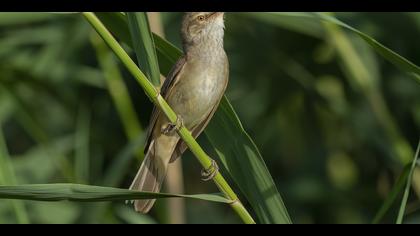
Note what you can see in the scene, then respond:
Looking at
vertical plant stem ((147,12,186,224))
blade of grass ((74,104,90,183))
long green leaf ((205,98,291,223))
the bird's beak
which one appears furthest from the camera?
blade of grass ((74,104,90,183))

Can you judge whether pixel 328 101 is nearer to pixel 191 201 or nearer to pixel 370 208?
pixel 370 208

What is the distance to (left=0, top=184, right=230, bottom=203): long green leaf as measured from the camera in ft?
7.14

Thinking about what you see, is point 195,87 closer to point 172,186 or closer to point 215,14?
point 215,14

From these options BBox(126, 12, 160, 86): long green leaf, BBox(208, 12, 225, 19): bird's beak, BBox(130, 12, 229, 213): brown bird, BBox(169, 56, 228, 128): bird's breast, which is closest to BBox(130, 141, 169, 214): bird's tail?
BBox(130, 12, 229, 213): brown bird

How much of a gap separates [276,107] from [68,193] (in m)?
3.31

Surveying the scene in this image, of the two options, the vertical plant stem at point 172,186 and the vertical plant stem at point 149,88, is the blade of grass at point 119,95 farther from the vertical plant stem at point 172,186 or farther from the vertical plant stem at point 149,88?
the vertical plant stem at point 149,88

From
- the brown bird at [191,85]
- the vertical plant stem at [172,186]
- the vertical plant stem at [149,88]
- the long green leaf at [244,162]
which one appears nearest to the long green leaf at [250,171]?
the long green leaf at [244,162]

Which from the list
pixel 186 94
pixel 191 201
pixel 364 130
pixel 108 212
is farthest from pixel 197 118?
pixel 191 201

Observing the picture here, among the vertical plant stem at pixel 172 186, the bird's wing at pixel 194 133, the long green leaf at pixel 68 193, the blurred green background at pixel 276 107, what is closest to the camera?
the long green leaf at pixel 68 193

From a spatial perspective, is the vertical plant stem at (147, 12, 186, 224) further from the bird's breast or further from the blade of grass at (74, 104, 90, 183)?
the bird's breast

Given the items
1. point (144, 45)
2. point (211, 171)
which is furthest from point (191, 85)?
point (144, 45)

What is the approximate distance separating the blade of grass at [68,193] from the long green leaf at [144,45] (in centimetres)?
34

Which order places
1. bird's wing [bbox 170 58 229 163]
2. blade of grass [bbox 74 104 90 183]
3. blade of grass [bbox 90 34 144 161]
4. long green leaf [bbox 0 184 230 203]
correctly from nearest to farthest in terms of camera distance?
long green leaf [bbox 0 184 230 203] < bird's wing [bbox 170 58 229 163] < blade of grass [bbox 74 104 90 183] < blade of grass [bbox 90 34 144 161]

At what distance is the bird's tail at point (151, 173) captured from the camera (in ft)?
10.8
